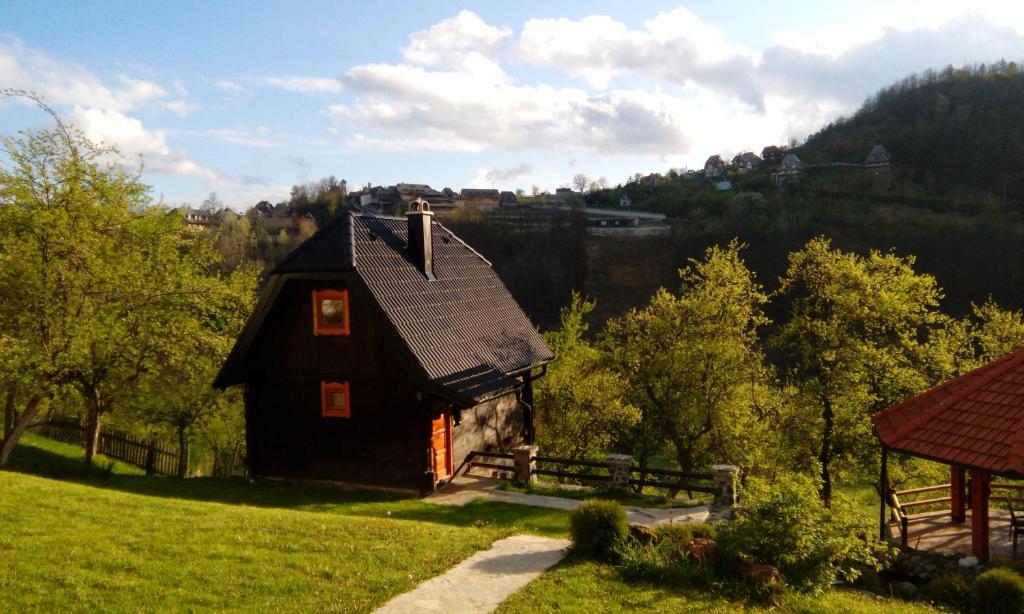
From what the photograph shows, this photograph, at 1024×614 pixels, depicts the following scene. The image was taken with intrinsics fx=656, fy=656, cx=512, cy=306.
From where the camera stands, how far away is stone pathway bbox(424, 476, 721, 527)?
502 inches

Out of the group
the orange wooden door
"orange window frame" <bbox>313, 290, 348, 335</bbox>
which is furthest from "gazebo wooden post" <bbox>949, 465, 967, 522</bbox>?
"orange window frame" <bbox>313, 290, 348, 335</bbox>

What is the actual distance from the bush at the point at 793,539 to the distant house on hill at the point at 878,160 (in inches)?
3319

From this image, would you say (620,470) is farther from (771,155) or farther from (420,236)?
(771,155)

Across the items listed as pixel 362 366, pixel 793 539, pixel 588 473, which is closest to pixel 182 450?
pixel 362 366

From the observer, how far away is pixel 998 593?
8.71m

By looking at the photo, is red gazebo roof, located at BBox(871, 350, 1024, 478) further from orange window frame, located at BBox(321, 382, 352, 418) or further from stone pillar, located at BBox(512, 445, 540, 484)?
orange window frame, located at BBox(321, 382, 352, 418)

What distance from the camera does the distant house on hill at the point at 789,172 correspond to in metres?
87.4

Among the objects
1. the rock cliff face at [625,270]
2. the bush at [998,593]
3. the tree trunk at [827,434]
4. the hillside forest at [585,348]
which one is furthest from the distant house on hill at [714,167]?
the bush at [998,593]

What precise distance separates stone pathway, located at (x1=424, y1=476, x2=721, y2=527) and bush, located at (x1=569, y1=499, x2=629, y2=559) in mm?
3322

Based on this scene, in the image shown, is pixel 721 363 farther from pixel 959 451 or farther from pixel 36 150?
pixel 36 150

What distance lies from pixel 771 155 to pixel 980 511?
114 meters

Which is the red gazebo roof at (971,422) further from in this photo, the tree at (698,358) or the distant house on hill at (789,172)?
the distant house on hill at (789,172)

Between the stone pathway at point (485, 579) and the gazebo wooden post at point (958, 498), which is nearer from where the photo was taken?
the stone pathway at point (485, 579)

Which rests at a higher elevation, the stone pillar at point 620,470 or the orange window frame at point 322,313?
the orange window frame at point 322,313
